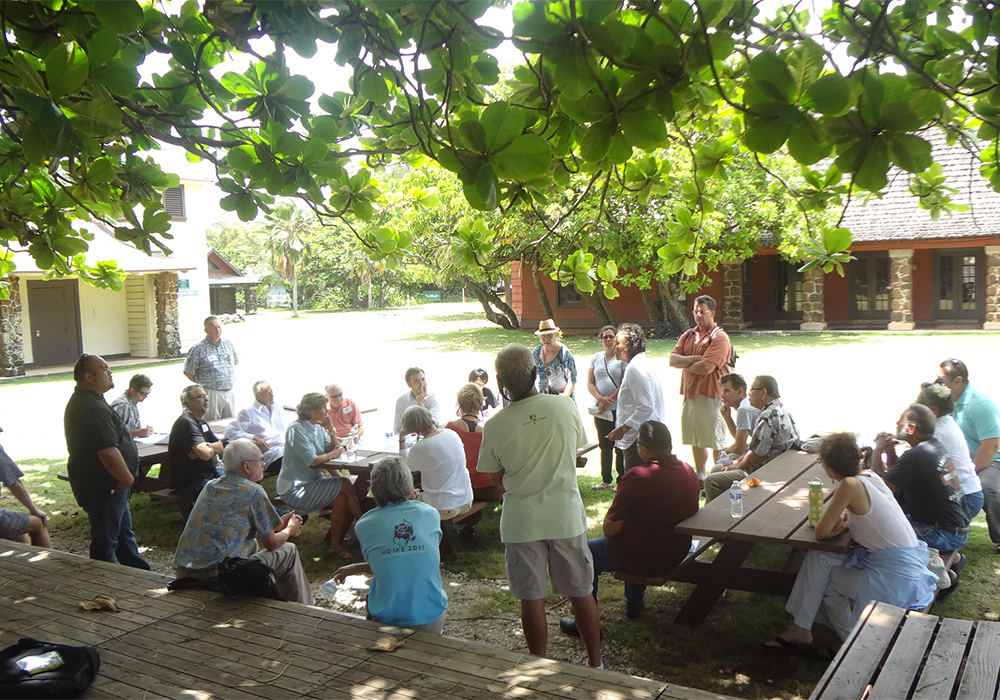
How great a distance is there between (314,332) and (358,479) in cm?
2972

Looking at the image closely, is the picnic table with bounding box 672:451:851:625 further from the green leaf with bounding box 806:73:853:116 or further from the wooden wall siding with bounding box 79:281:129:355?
the wooden wall siding with bounding box 79:281:129:355

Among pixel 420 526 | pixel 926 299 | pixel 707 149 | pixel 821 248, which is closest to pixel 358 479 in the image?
pixel 420 526

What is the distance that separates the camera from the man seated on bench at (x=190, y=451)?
6.34 m

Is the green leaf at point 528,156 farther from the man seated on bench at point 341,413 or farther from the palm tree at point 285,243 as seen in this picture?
the palm tree at point 285,243

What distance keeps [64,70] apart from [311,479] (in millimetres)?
4618

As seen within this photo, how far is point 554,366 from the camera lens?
8.01 meters

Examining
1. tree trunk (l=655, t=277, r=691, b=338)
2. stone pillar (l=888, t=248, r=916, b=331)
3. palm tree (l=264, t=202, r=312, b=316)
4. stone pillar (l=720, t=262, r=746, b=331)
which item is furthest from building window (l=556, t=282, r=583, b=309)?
palm tree (l=264, t=202, r=312, b=316)

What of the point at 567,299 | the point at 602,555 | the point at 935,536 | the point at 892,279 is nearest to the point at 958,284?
the point at 892,279

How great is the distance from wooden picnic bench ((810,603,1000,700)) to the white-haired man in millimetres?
1369

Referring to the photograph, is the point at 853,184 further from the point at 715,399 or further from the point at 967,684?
the point at 715,399

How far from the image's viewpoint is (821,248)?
282 cm

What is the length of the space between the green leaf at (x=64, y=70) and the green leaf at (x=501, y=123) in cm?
108

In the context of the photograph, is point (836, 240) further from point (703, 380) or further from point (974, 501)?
point (703, 380)

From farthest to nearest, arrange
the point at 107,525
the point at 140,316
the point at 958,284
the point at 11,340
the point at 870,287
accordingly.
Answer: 1. the point at 140,316
2. the point at 870,287
3. the point at 958,284
4. the point at 11,340
5. the point at 107,525
